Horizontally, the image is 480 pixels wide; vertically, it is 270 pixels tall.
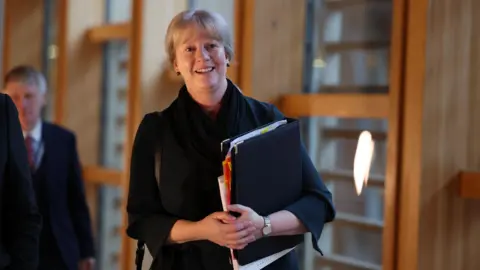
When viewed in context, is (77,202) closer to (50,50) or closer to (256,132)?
(256,132)

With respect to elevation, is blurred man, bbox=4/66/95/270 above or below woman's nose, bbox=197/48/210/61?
below

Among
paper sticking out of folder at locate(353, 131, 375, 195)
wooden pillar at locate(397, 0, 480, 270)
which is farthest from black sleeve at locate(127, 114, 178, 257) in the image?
paper sticking out of folder at locate(353, 131, 375, 195)

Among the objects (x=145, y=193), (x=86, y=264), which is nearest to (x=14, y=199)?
(x=145, y=193)

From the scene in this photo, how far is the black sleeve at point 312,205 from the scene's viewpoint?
1766 millimetres

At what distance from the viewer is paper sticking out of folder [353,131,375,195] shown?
8.01ft

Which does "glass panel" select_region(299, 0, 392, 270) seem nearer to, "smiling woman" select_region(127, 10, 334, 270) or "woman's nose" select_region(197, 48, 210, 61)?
"smiling woman" select_region(127, 10, 334, 270)

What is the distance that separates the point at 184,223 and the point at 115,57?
8.78 feet

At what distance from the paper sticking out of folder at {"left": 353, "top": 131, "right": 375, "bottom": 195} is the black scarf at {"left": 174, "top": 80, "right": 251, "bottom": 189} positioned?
2.42ft

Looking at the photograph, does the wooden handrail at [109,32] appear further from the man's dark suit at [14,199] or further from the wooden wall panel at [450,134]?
the wooden wall panel at [450,134]

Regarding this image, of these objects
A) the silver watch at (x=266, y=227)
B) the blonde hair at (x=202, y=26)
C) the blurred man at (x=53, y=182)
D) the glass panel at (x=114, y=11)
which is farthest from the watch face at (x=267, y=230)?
the glass panel at (x=114, y=11)

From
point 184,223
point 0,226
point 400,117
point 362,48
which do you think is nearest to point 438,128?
point 400,117

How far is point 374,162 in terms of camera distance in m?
2.44

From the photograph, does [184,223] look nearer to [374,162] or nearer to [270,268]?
[270,268]

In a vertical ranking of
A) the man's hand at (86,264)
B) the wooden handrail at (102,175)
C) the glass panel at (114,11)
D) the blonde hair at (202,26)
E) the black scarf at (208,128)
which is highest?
the glass panel at (114,11)
